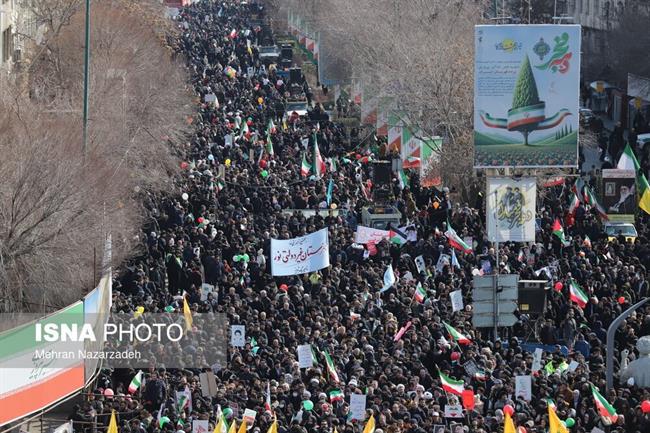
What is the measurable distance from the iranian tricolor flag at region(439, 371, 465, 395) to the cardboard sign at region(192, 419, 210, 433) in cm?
364

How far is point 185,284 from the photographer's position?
129ft

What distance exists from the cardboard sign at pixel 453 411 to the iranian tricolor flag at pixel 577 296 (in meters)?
7.68

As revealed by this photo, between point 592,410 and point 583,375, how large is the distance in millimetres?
1353

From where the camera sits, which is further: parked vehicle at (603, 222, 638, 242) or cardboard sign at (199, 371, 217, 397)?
parked vehicle at (603, 222, 638, 242)

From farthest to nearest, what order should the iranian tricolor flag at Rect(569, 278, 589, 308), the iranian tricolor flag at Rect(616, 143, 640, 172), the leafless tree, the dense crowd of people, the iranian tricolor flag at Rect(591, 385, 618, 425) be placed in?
the iranian tricolor flag at Rect(616, 143, 640, 172)
the leafless tree
the iranian tricolor flag at Rect(569, 278, 589, 308)
the dense crowd of people
the iranian tricolor flag at Rect(591, 385, 618, 425)

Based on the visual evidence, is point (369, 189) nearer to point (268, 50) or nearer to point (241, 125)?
point (241, 125)

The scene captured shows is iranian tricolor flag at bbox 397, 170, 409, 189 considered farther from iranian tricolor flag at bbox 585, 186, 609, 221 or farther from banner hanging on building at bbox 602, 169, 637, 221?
banner hanging on building at bbox 602, 169, 637, 221

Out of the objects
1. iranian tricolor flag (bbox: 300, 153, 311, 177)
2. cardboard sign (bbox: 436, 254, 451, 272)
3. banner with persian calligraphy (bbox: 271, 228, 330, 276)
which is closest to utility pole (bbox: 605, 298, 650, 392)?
banner with persian calligraphy (bbox: 271, 228, 330, 276)

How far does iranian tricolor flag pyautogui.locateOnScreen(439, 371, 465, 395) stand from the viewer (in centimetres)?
2984

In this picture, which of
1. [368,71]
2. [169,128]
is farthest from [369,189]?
[368,71]

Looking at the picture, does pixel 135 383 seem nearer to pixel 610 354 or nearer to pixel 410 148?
pixel 610 354

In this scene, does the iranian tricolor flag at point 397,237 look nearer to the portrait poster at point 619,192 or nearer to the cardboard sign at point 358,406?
the portrait poster at point 619,192

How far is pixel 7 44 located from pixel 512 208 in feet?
100

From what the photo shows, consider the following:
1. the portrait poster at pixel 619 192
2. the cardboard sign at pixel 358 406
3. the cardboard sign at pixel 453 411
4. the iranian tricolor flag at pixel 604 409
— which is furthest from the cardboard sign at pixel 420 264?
the iranian tricolor flag at pixel 604 409
